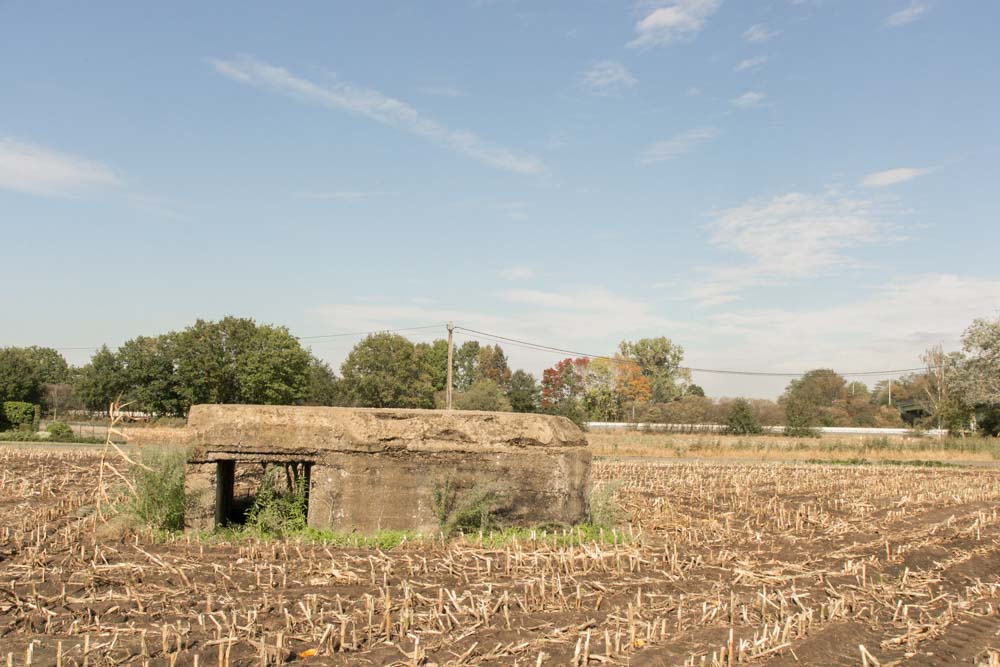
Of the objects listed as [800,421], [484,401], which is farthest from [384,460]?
[800,421]

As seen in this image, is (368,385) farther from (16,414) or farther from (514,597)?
(514,597)

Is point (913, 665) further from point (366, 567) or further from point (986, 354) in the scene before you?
point (986, 354)

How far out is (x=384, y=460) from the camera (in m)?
10.5

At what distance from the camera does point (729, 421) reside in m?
51.7

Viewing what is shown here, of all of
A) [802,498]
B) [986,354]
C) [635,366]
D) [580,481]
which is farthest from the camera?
[635,366]

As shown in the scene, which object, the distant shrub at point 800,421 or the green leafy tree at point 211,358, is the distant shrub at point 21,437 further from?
the distant shrub at point 800,421

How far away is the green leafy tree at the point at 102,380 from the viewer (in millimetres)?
53844

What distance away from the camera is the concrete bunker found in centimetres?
1013

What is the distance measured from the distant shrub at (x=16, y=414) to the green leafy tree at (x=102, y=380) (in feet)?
39.1

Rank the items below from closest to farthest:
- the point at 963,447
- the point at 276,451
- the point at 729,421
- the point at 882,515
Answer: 1. the point at 276,451
2. the point at 882,515
3. the point at 963,447
4. the point at 729,421

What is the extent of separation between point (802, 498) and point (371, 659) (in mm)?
13605

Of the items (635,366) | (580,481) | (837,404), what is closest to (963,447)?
(580,481)

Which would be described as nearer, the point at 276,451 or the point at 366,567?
the point at 366,567

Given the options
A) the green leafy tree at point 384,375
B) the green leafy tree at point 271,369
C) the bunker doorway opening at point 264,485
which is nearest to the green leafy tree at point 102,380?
the green leafy tree at point 271,369
